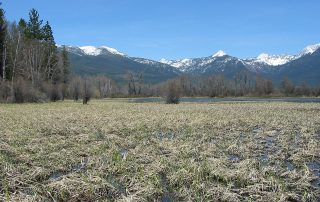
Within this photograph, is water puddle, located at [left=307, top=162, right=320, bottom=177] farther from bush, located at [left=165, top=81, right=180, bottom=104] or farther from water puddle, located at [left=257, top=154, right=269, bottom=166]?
bush, located at [left=165, top=81, right=180, bottom=104]

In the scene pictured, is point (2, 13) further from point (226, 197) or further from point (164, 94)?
point (226, 197)

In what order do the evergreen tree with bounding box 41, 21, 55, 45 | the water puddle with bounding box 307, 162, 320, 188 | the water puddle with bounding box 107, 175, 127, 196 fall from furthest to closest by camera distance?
the evergreen tree with bounding box 41, 21, 55, 45 → the water puddle with bounding box 307, 162, 320, 188 → the water puddle with bounding box 107, 175, 127, 196

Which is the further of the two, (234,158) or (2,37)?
(2,37)

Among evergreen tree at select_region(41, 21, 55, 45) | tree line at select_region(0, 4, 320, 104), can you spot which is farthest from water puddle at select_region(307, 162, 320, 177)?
evergreen tree at select_region(41, 21, 55, 45)

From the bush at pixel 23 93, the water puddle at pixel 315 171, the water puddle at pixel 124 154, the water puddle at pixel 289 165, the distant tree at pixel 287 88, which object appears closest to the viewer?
the water puddle at pixel 315 171

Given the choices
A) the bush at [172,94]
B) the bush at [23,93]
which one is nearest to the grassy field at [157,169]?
the bush at [23,93]

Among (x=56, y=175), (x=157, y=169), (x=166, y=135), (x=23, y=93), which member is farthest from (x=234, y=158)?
(x=23, y=93)

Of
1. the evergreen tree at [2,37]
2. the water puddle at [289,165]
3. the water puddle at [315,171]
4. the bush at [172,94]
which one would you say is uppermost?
the evergreen tree at [2,37]

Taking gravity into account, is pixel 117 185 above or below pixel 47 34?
below

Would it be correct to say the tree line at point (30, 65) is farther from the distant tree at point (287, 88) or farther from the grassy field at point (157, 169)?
the distant tree at point (287, 88)

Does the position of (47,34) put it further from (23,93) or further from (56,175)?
(56,175)

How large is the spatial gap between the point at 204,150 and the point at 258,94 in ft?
492

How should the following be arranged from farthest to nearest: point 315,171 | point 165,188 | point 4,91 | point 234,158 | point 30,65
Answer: point 30,65
point 4,91
point 234,158
point 315,171
point 165,188

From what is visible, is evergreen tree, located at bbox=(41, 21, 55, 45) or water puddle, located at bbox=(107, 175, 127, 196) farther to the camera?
evergreen tree, located at bbox=(41, 21, 55, 45)
